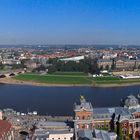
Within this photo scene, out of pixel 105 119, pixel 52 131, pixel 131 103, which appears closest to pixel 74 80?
pixel 131 103

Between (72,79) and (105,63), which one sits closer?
(72,79)

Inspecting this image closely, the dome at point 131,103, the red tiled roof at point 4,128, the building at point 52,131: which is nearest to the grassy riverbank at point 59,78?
the dome at point 131,103

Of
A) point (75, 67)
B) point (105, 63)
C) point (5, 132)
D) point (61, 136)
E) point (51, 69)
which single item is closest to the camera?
point (5, 132)

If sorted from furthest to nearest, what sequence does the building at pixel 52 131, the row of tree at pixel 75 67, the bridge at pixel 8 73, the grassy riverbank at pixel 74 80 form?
the row of tree at pixel 75 67
the bridge at pixel 8 73
the grassy riverbank at pixel 74 80
the building at pixel 52 131

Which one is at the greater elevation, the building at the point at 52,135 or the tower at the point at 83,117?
the tower at the point at 83,117

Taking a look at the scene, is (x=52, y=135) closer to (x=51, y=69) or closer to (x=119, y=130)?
(x=119, y=130)

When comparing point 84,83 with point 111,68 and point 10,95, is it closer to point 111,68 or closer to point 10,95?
point 10,95

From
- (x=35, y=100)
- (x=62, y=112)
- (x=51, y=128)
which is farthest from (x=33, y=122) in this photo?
(x=35, y=100)

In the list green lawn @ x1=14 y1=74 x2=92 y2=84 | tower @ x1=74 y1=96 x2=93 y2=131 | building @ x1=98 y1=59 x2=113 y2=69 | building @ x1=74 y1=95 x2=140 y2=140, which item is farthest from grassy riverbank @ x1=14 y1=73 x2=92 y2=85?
tower @ x1=74 y1=96 x2=93 y2=131

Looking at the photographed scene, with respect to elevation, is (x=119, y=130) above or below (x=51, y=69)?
above

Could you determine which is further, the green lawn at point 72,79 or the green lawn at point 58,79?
the green lawn at point 58,79

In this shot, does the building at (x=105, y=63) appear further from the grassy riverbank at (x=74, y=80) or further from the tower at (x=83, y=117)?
the tower at (x=83, y=117)

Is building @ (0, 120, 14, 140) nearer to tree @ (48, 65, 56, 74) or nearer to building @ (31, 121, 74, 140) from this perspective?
building @ (31, 121, 74, 140)
